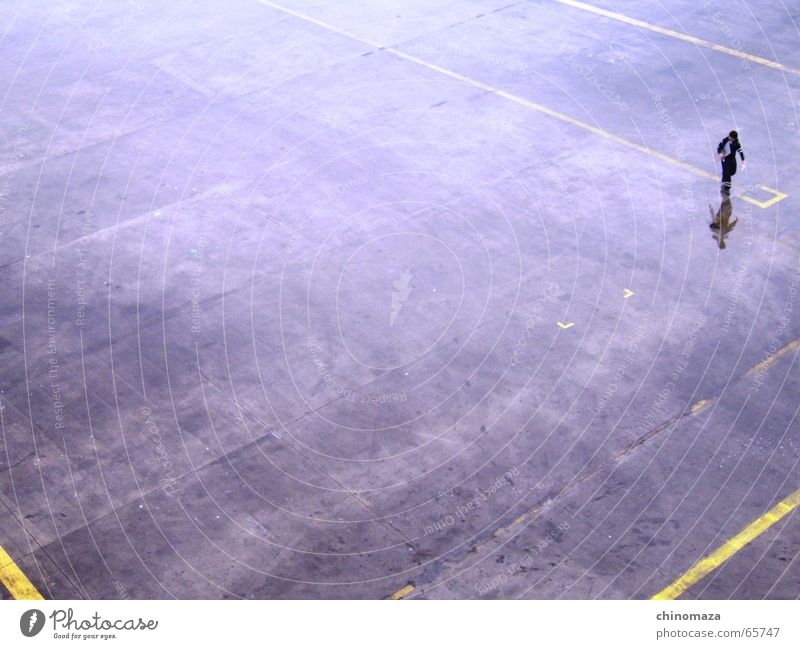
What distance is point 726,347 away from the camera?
17.6 meters

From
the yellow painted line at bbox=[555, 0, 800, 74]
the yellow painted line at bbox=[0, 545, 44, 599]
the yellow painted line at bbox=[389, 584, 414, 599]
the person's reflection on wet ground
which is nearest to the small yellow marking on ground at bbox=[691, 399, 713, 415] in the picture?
the person's reflection on wet ground

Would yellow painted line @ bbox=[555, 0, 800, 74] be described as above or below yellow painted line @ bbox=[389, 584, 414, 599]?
above

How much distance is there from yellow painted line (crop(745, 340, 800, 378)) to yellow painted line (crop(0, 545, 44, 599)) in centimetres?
1034

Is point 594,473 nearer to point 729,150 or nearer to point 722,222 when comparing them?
point 722,222

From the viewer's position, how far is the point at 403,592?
1341 cm

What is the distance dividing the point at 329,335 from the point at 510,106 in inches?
377

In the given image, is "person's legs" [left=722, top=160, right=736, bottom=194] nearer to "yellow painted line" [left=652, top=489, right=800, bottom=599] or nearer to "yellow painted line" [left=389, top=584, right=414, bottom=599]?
"yellow painted line" [left=652, top=489, right=800, bottom=599]

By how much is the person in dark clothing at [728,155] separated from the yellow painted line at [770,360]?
203 inches

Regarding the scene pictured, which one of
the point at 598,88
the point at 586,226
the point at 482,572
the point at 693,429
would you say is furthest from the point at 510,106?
the point at 482,572

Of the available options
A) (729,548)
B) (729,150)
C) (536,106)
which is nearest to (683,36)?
(536,106)

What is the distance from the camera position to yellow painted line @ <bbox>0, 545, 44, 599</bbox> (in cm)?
1353

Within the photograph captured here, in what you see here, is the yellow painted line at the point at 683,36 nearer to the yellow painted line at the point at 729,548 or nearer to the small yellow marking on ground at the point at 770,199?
the small yellow marking on ground at the point at 770,199

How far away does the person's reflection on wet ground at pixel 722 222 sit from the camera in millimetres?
20609
